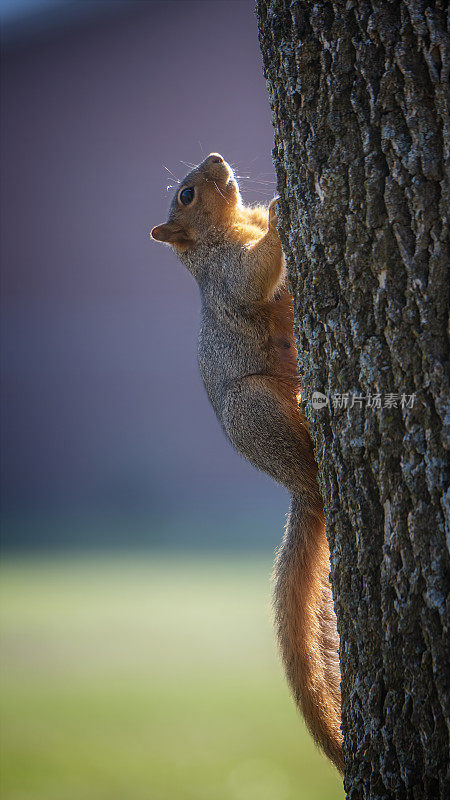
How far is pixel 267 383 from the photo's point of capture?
2695 millimetres

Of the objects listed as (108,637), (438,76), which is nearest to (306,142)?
(438,76)

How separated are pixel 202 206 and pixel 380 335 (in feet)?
6.45

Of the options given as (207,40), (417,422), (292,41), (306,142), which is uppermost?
(207,40)

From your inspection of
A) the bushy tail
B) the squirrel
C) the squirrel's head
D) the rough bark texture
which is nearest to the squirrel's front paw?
the squirrel

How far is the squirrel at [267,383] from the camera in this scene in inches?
89.2

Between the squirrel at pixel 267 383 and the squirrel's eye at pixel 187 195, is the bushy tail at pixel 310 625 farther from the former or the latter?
the squirrel's eye at pixel 187 195

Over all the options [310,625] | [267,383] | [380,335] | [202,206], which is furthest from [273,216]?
[310,625]

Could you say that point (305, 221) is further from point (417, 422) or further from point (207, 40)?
point (207, 40)

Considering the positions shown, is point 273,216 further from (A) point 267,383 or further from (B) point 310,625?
(B) point 310,625

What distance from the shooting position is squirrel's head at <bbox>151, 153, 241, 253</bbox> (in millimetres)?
3346

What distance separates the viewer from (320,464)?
183 centimetres

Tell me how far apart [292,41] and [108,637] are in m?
5.66

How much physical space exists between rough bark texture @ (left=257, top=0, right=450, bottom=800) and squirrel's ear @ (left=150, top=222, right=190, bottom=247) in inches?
64.3

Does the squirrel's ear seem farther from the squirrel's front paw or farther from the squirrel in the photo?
the squirrel's front paw
